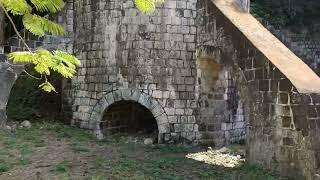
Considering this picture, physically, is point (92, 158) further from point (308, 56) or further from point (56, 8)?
point (308, 56)

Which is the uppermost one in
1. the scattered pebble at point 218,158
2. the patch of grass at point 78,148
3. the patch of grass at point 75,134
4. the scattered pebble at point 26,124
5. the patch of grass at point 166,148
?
the scattered pebble at point 26,124

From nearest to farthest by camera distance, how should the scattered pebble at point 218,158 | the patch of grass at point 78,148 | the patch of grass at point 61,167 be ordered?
the patch of grass at point 61,167 < the scattered pebble at point 218,158 < the patch of grass at point 78,148

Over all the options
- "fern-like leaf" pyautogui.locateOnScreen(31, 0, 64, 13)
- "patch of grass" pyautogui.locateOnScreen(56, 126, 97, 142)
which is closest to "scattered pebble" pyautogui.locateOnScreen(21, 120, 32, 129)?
"patch of grass" pyautogui.locateOnScreen(56, 126, 97, 142)

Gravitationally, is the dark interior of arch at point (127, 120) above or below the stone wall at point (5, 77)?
below

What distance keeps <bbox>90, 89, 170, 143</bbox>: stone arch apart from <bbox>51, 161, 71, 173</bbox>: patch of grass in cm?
268

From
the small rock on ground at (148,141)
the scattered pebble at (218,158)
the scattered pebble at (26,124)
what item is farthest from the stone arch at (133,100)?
the scattered pebble at (26,124)

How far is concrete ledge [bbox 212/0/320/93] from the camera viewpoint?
23.7 feet

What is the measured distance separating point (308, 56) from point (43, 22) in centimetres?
1826

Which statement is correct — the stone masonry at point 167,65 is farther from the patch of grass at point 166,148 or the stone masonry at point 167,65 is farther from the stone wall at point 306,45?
the stone wall at point 306,45

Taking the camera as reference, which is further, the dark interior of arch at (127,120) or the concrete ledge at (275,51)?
the dark interior of arch at (127,120)

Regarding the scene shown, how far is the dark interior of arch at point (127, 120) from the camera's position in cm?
1078

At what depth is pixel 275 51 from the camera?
26.1 ft

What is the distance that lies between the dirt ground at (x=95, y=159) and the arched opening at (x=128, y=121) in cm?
48

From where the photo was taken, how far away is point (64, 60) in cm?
365
